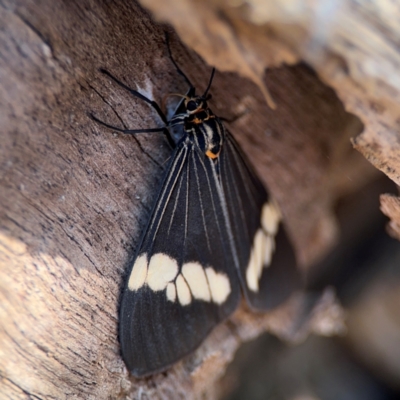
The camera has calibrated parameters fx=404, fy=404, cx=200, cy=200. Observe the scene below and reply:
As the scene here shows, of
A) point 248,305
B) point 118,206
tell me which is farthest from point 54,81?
point 248,305

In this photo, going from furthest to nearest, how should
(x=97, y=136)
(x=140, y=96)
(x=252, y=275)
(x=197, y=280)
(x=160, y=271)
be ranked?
(x=252, y=275) < (x=197, y=280) < (x=160, y=271) < (x=140, y=96) < (x=97, y=136)

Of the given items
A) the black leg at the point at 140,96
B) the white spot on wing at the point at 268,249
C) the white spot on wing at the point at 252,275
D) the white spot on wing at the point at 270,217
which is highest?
the black leg at the point at 140,96

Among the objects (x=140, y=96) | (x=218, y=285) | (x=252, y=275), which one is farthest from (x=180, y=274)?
(x=140, y=96)

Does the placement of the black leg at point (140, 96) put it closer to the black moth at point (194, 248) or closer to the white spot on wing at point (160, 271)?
the black moth at point (194, 248)

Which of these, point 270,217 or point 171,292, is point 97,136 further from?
point 270,217

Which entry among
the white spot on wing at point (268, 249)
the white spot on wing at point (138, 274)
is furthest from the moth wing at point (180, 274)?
the white spot on wing at point (268, 249)
